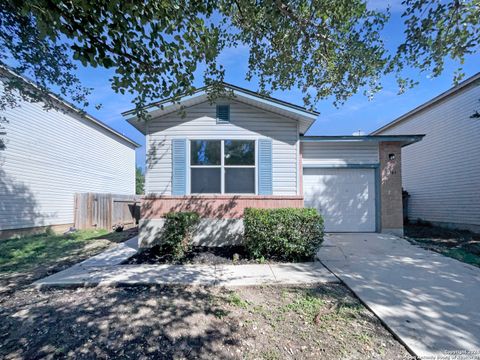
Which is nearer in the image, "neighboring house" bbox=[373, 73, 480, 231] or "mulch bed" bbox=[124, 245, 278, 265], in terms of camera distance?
"mulch bed" bbox=[124, 245, 278, 265]

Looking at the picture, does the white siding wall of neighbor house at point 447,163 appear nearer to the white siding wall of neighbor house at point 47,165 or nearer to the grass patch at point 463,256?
the grass patch at point 463,256

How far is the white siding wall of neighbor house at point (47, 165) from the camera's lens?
8641 mm

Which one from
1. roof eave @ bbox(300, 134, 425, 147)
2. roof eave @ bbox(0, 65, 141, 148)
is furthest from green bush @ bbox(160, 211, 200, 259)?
roof eave @ bbox(300, 134, 425, 147)

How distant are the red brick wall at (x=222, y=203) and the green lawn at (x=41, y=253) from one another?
8.40 feet

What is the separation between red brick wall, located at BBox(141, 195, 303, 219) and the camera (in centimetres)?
674

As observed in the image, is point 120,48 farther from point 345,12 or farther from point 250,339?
point 345,12

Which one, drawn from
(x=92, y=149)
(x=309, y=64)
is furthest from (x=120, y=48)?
(x=92, y=149)

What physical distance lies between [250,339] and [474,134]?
11.4 metres

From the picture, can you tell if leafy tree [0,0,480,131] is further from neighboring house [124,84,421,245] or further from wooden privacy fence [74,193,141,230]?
wooden privacy fence [74,193,141,230]

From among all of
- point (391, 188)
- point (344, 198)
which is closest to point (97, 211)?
point (344, 198)

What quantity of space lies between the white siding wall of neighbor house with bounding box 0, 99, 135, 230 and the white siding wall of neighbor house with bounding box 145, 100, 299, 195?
5.97 meters

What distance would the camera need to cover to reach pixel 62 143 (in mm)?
11039

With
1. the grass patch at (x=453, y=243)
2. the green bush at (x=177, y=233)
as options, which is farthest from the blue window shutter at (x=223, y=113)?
the grass patch at (x=453, y=243)

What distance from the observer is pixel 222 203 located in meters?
6.79
